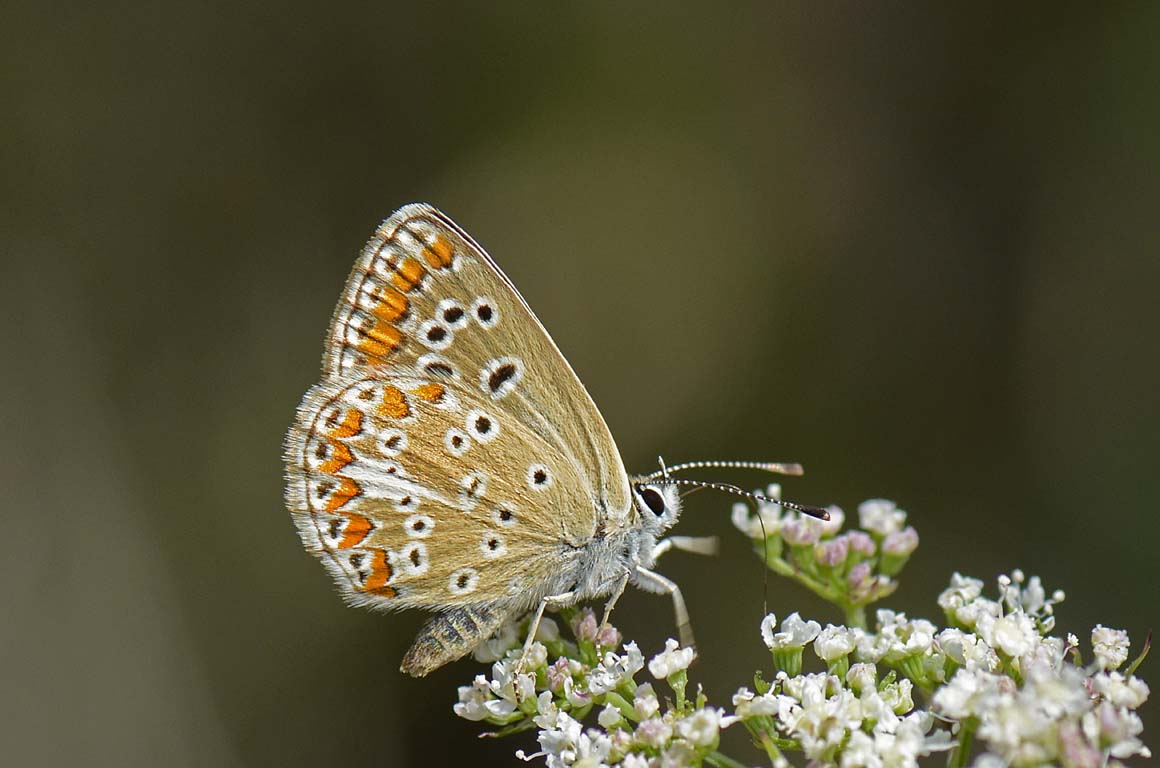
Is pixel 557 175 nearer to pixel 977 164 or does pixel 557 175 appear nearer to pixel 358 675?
pixel 977 164

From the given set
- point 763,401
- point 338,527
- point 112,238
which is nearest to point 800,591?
point 763,401

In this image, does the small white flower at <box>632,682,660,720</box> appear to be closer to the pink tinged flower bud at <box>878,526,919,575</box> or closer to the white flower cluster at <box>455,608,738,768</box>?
the white flower cluster at <box>455,608,738,768</box>

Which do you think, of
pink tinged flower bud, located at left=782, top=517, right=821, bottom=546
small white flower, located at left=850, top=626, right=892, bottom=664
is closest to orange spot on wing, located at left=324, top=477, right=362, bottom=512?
pink tinged flower bud, located at left=782, top=517, right=821, bottom=546

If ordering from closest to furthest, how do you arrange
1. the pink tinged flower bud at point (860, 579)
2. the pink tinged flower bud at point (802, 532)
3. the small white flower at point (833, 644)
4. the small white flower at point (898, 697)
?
the small white flower at point (898, 697) → the small white flower at point (833, 644) → the pink tinged flower bud at point (860, 579) → the pink tinged flower bud at point (802, 532)

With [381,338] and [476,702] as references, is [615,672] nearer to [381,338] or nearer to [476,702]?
[476,702]

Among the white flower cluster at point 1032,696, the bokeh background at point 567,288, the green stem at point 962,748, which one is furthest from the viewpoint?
the bokeh background at point 567,288

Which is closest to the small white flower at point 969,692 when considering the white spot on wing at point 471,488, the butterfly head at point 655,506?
the butterfly head at point 655,506

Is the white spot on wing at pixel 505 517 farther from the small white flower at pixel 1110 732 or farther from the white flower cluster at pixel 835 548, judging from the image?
the small white flower at pixel 1110 732
